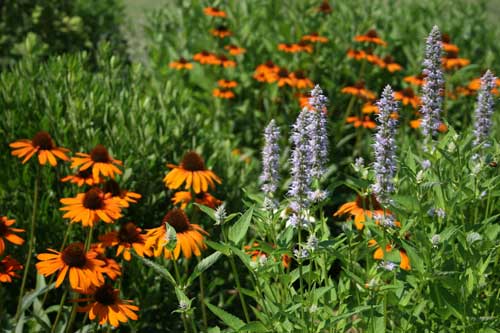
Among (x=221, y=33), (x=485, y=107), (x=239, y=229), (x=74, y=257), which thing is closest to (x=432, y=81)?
(x=485, y=107)

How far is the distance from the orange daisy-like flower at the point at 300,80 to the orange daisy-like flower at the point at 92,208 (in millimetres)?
2709

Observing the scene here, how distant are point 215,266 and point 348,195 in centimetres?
189

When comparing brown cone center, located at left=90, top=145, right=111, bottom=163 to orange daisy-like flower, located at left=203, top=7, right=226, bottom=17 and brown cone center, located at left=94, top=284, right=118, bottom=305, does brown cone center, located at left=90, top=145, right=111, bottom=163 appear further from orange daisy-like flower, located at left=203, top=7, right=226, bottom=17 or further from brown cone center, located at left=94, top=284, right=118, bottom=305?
orange daisy-like flower, located at left=203, top=7, right=226, bottom=17

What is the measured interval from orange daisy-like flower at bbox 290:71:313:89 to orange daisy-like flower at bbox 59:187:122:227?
2.71 m

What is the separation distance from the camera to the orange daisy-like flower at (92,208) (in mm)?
2850

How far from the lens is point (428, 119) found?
2643 millimetres

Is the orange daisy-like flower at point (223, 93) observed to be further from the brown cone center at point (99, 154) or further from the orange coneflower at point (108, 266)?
the orange coneflower at point (108, 266)

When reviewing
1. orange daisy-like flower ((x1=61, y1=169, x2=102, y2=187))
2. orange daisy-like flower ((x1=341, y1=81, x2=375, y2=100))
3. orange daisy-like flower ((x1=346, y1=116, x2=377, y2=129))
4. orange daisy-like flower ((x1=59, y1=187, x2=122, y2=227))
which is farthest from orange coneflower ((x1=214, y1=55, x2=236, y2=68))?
orange daisy-like flower ((x1=59, y1=187, x2=122, y2=227))

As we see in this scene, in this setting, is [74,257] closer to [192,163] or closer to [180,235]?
[180,235]

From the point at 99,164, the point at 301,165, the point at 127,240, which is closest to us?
the point at 301,165

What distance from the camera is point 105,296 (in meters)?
2.71

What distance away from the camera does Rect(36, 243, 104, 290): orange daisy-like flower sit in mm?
2560

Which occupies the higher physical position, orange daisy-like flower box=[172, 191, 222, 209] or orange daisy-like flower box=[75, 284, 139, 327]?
orange daisy-like flower box=[172, 191, 222, 209]

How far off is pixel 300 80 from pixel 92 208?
2.93m
